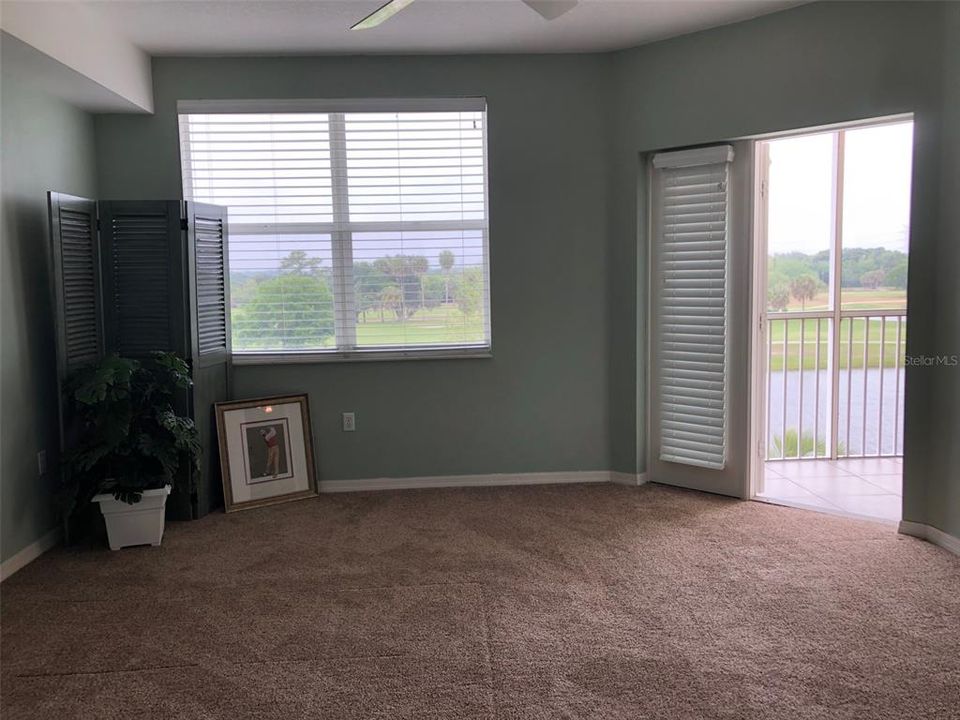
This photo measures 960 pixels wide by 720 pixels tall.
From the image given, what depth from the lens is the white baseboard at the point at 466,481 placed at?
183 inches

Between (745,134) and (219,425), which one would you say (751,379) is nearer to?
(745,134)

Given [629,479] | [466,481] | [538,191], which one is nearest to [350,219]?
[538,191]

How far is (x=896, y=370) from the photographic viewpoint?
5.23 metres

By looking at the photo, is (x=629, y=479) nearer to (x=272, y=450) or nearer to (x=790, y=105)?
(x=272, y=450)

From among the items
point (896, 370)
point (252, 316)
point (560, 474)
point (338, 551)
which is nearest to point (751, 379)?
point (560, 474)

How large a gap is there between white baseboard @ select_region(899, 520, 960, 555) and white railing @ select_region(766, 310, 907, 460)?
1578mm

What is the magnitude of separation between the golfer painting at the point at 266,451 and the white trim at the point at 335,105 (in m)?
1.82

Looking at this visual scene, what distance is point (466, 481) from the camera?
15.4 ft

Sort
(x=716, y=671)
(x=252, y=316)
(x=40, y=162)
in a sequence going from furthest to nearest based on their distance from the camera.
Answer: (x=252, y=316), (x=40, y=162), (x=716, y=671)

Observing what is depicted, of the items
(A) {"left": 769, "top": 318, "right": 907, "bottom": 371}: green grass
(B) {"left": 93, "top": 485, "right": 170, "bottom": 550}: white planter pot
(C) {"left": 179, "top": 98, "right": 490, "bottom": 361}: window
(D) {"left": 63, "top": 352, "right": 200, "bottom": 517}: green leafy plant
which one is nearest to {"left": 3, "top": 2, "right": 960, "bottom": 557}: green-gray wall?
(C) {"left": 179, "top": 98, "right": 490, "bottom": 361}: window

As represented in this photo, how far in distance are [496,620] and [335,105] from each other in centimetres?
307

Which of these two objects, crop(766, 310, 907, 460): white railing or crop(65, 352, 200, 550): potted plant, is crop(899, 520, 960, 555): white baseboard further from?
crop(65, 352, 200, 550): potted plant

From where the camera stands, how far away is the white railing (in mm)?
5254

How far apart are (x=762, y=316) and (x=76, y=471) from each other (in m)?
3.57
